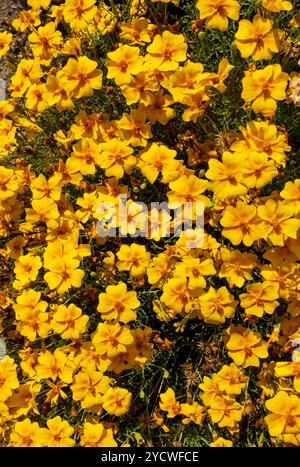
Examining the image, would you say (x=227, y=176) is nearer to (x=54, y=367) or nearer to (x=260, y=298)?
(x=260, y=298)

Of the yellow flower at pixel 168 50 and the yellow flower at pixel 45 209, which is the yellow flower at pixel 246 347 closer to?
the yellow flower at pixel 45 209

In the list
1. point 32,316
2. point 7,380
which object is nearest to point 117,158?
point 32,316

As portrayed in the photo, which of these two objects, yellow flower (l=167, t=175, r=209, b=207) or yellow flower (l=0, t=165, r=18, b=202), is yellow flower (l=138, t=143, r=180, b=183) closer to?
yellow flower (l=167, t=175, r=209, b=207)

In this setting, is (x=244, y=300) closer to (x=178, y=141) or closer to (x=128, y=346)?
(x=128, y=346)

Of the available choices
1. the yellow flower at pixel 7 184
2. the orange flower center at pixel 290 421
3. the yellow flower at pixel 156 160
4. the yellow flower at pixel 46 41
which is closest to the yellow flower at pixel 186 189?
the yellow flower at pixel 156 160
